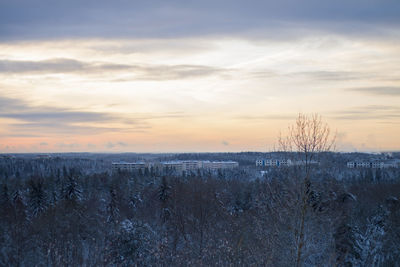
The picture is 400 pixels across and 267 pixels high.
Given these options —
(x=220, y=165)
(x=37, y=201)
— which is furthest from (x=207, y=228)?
(x=220, y=165)

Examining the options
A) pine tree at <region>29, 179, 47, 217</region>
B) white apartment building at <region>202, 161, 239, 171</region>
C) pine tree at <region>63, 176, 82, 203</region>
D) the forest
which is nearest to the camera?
the forest

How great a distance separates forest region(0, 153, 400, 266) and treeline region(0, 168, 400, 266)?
5 cm

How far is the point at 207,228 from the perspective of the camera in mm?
24484

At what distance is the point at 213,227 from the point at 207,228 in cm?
128

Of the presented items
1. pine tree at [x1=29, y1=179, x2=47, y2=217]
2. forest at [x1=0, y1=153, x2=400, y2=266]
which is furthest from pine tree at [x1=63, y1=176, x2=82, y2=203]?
pine tree at [x1=29, y1=179, x2=47, y2=217]

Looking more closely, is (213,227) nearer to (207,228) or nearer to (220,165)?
(207,228)

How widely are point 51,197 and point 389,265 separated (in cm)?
3534

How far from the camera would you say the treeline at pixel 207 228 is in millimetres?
10492

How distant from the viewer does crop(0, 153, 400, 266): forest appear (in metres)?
10.5

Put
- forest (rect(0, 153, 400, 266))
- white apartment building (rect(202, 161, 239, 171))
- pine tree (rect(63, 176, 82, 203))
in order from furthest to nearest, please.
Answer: white apartment building (rect(202, 161, 239, 171)), pine tree (rect(63, 176, 82, 203)), forest (rect(0, 153, 400, 266))

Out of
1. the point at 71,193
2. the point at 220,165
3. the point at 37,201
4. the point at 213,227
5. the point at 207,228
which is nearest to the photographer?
the point at 213,227

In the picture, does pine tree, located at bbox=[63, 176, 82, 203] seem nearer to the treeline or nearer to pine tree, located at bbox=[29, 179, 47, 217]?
the treeline

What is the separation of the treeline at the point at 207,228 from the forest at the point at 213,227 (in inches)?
2.1

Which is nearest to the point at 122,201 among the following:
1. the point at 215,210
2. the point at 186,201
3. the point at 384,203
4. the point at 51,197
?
the point at 51,197
